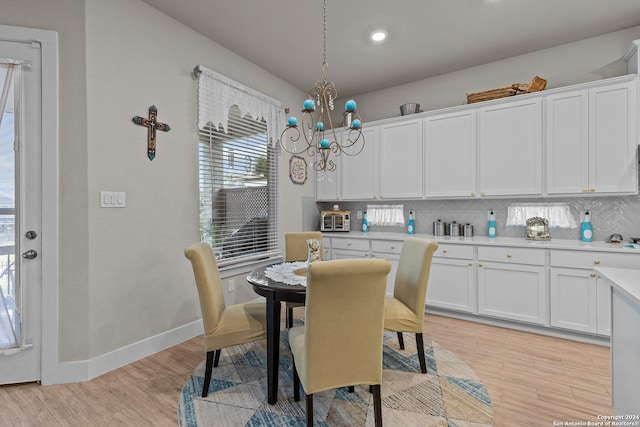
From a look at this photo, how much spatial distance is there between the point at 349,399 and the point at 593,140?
3135 millimetres

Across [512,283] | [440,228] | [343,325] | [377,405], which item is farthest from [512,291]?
[343,325]

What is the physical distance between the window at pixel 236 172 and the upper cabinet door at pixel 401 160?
1.43 metres

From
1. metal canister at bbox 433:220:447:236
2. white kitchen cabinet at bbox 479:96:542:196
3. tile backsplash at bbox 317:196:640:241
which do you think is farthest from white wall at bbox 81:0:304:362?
white kitchen cabinet at bbox 479:96:542:196

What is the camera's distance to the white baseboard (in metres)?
2.16

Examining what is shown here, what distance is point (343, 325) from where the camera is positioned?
4.96ft

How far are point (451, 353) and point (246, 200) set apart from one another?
2.55 metres

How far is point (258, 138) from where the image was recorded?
Result: 3.70 meters

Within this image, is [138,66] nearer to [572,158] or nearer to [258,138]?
[258,138]

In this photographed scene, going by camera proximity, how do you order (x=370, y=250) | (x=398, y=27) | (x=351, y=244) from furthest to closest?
(x=351, y=244), (x=370, y=250), (x=398, y=27)

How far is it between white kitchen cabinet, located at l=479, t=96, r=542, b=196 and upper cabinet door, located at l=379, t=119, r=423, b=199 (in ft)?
2.34

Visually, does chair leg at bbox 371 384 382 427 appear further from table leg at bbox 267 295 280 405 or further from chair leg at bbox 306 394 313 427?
table leg at bbox 267 295 280 405

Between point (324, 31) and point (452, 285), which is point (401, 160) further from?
point (324, 31)

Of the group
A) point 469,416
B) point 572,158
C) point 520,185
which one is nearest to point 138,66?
point 469,416

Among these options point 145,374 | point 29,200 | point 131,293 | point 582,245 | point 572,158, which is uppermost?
point 572,158
